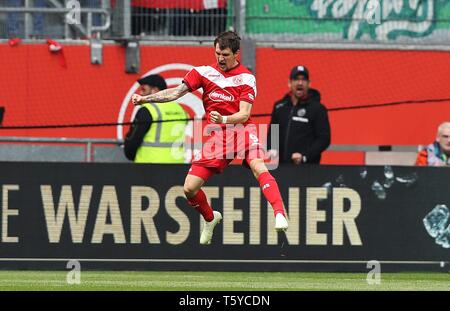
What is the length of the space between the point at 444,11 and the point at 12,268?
6880mm

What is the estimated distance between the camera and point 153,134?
603 inches

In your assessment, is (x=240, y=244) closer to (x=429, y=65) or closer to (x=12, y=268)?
(x=12, y=268)

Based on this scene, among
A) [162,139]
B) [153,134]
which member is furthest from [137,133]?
[162,139]

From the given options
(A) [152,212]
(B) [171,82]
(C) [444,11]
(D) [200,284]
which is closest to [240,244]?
(A) [152,212]

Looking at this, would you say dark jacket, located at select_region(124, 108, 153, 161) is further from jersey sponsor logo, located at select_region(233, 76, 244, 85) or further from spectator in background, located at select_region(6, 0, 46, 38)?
spectator in background, located at select_region(6, 0, 46, 38)

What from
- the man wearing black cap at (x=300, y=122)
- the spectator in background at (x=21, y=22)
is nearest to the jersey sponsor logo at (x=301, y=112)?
the man wearing black cap at (x=300, y=122)

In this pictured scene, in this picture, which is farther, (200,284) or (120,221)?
(120,221)

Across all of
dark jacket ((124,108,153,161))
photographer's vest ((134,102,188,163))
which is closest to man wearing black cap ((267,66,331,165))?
photographer's vest ((134,102,188,163))

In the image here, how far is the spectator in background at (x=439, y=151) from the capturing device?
15.3 metres

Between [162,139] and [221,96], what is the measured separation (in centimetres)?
285

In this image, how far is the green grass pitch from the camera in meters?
12.2

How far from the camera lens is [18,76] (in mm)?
17500

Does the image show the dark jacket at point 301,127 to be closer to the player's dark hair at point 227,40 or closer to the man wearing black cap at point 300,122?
the man wearing black cap at point 300,122

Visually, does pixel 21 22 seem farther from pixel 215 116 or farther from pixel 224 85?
pixel 215 116
